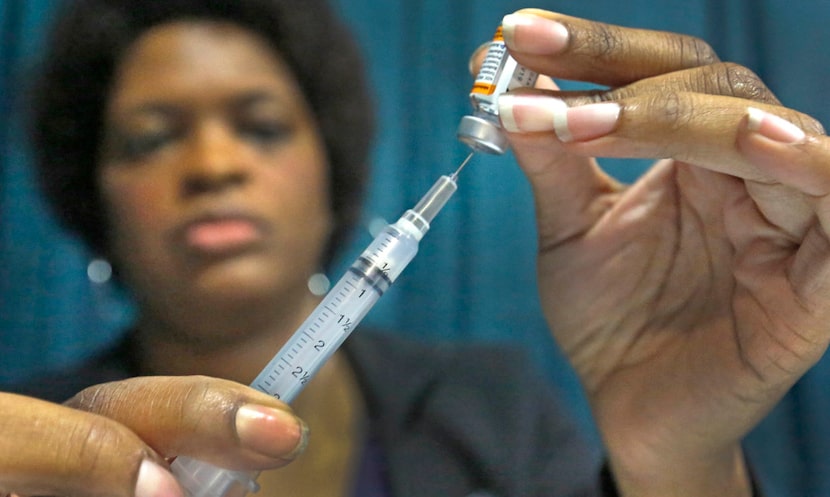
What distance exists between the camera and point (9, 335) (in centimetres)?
88

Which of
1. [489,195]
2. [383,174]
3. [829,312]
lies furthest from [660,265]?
[383,174]

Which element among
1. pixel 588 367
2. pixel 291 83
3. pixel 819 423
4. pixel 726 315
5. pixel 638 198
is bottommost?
pixel 819 423

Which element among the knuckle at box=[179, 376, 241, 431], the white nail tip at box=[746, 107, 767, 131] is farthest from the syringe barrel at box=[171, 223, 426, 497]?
the white nail tip at box=[746, 107, 767, 131]

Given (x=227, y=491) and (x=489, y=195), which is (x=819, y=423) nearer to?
(x=489, y=195)

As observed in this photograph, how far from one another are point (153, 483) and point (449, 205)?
0.67 meters

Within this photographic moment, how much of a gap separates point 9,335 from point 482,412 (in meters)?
0.74

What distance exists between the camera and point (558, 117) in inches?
→ 20.9

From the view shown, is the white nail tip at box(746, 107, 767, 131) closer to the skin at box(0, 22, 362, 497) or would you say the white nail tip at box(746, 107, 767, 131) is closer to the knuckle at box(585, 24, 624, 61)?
the knuckle at box(585, 24, 624, 61)

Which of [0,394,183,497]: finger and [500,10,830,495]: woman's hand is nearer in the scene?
[0,394,183,497]: finger

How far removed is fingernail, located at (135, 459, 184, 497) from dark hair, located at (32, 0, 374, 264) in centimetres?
49

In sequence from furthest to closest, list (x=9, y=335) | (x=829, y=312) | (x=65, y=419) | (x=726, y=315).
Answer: (x=9, y=335)
(x=726, y=315)
(x=829, y=312)
(x=65, y=419)

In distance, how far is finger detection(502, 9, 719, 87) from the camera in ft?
1.82

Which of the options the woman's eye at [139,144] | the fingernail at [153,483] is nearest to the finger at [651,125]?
the fingernail at [153,483]

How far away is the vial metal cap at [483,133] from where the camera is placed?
24.4 inches
